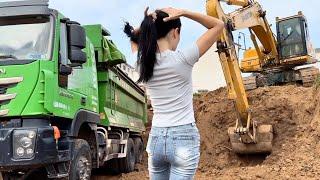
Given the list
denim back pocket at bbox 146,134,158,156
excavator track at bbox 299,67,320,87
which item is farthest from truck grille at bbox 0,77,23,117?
excavator track at bbox 299,67,320,87

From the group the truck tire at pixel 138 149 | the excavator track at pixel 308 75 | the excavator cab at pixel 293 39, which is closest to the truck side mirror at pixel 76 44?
the truck tire at pixel 138 149

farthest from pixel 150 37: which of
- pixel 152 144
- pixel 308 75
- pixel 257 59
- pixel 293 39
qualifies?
pixel 308 75

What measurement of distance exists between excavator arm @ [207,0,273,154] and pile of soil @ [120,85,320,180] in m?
0.41

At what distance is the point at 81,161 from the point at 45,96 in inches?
54.0

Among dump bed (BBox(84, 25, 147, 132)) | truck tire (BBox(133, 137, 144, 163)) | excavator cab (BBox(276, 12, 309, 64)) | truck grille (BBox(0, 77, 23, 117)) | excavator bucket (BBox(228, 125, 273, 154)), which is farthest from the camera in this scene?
excavator cab (BBox(276, 12, 309, 64))

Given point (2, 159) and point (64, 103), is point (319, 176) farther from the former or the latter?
point (2, 159)

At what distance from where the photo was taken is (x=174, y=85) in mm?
2801

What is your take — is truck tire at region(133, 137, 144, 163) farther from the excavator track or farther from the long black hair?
the long black hair

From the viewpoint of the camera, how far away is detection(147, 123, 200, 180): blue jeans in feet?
8.84

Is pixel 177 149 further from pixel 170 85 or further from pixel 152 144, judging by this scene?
pixel 170 85

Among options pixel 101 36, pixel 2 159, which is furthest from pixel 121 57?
pixel 2 159

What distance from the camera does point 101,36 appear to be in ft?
26.6

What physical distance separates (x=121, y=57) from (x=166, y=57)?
5.74 m

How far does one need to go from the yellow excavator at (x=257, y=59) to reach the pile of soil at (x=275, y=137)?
486mm
